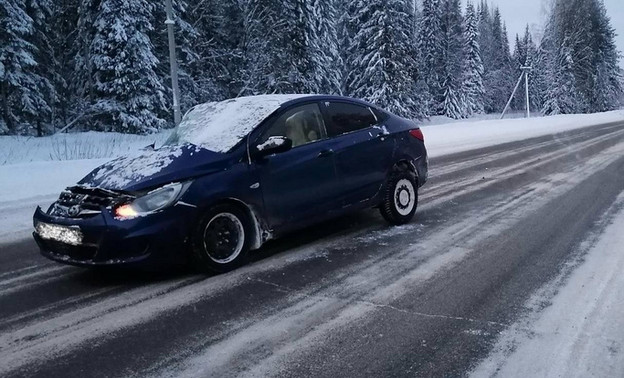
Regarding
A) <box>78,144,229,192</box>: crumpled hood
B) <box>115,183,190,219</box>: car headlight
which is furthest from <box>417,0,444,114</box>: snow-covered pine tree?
<box>115,183,190,219</box>: car headlight

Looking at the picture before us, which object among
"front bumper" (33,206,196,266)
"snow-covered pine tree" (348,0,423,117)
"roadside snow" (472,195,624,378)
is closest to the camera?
"roadside snow" (472,195,624,378)

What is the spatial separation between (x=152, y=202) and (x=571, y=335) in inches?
131

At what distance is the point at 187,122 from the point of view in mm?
5801

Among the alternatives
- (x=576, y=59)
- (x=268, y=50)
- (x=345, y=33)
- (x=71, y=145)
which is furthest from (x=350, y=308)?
(x=576, y=59)

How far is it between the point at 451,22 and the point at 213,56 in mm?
37232

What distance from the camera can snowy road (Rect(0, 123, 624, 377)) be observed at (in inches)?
117

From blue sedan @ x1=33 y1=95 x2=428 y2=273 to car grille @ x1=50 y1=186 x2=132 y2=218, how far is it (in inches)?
0.4

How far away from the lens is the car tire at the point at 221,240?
14.5 ft

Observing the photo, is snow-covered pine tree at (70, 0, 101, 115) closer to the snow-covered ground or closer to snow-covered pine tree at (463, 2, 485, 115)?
the snow-covered ground

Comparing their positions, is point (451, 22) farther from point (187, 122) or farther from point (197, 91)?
point (187, 122)

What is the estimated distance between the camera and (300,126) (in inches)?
212

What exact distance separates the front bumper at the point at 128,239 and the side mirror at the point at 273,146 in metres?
0.96

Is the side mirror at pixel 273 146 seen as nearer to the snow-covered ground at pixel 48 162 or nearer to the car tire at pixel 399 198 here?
the car tire at pixel 399 198

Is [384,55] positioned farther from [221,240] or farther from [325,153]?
[221,240]
